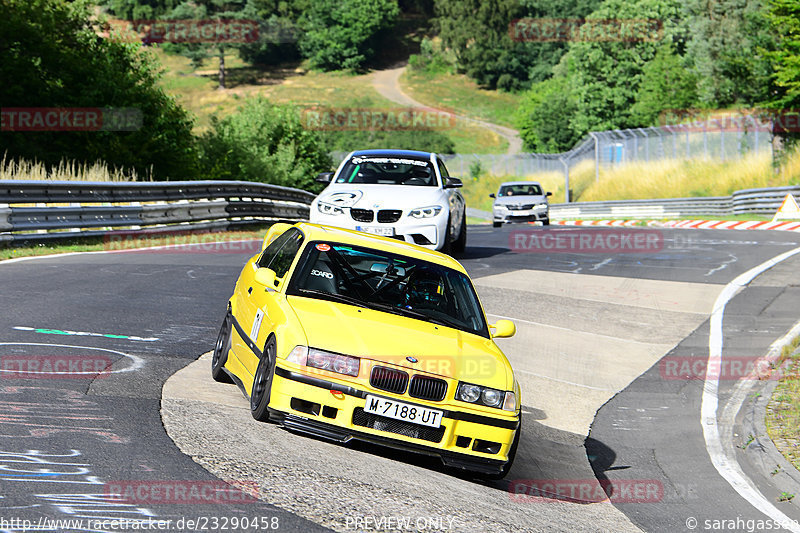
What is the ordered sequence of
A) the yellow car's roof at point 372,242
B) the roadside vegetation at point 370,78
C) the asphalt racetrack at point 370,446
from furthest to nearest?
the roadside vegetation at point 370,78 → the yellow car's roof at point 372,242 → the asphalt racetrack at point 370,446

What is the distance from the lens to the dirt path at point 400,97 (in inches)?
4313

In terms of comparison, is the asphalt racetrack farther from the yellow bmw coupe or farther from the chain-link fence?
the chain-link fence

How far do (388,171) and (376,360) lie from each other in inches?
378

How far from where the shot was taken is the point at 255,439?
254 inches

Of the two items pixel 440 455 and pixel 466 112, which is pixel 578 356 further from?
pixel 466 112

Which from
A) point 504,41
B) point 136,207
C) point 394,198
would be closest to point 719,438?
point 394,198

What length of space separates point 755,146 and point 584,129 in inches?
1704

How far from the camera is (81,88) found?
30.9m

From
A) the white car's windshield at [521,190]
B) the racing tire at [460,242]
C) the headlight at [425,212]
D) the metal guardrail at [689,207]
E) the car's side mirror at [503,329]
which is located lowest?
the metal guardrail at [689,207]

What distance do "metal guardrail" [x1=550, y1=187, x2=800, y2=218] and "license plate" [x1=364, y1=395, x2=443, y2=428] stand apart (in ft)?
93.8

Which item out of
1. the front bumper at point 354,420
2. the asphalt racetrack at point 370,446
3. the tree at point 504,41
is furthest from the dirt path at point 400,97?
the front bumper at point 354,420

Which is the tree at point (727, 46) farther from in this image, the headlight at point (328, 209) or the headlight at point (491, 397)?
the headlight at point (491, 397)

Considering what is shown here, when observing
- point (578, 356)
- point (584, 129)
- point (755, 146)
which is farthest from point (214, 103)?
point (578, 356)

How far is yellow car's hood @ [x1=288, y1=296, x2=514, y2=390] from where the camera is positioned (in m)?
6.61
